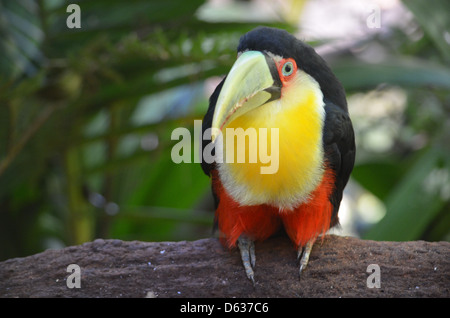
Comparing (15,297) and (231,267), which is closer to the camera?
(15,297)

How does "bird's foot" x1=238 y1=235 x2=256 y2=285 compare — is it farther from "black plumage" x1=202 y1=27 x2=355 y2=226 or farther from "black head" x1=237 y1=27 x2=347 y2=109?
"black head" x1=237 y1=27 x2=347 y2=109

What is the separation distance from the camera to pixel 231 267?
152 cm

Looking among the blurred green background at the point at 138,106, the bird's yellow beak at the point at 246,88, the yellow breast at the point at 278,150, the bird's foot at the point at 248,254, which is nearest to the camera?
the bird's yellow beak at the point at 246,88

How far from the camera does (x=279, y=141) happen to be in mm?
A: 1381

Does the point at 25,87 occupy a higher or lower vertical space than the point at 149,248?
higher

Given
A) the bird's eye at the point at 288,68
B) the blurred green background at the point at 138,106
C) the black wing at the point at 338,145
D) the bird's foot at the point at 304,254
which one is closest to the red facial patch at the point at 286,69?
the bird's eye at the point at 288,68

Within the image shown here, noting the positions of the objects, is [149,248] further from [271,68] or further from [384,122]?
[384,122]

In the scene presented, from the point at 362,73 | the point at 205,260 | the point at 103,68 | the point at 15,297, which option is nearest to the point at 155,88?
the point at 103,68

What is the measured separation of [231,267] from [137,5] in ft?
4.47

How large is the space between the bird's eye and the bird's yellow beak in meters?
0.03

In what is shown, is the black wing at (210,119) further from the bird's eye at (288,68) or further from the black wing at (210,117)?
the bird's eye at (288,68)

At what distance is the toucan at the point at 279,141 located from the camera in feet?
4.50

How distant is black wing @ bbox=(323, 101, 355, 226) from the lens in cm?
150

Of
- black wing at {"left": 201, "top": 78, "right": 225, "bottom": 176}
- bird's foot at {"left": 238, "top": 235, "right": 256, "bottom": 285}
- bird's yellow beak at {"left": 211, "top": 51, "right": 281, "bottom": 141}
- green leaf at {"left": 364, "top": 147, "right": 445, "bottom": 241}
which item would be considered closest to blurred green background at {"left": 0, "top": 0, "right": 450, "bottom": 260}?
green leaf at {"left": 364, "top": 147, "right": 445, "bottom": 241}
